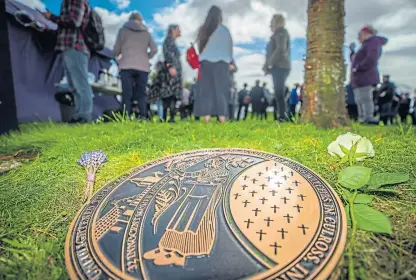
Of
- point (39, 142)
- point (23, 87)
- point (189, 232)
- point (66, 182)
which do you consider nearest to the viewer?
point (189, 232)

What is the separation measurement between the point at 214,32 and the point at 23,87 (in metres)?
4.92

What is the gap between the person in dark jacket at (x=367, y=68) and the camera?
4.64 meters

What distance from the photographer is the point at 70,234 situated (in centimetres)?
115

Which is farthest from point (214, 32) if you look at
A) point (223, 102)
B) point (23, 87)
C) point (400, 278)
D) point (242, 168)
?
point (23, 87)

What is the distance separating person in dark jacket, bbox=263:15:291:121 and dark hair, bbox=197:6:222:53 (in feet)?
4.58

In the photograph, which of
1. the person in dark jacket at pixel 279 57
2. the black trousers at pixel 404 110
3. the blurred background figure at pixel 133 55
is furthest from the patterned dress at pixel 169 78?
the black trousers at pixel 404 110

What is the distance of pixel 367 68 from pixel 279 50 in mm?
1547

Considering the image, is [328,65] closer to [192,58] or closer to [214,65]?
[214,65]

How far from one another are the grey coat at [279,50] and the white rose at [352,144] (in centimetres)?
326

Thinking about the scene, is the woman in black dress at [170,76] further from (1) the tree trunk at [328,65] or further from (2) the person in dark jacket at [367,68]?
(2) the person in dark jacket at [367,68]

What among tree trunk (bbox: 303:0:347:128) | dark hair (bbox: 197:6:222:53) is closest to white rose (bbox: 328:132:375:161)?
tree trunk (bbox: 303:0:347:128)

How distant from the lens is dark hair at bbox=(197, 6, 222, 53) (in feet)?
12.1

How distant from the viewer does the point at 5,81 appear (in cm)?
320

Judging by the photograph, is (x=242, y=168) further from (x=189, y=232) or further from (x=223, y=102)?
(x=223, y=102)
